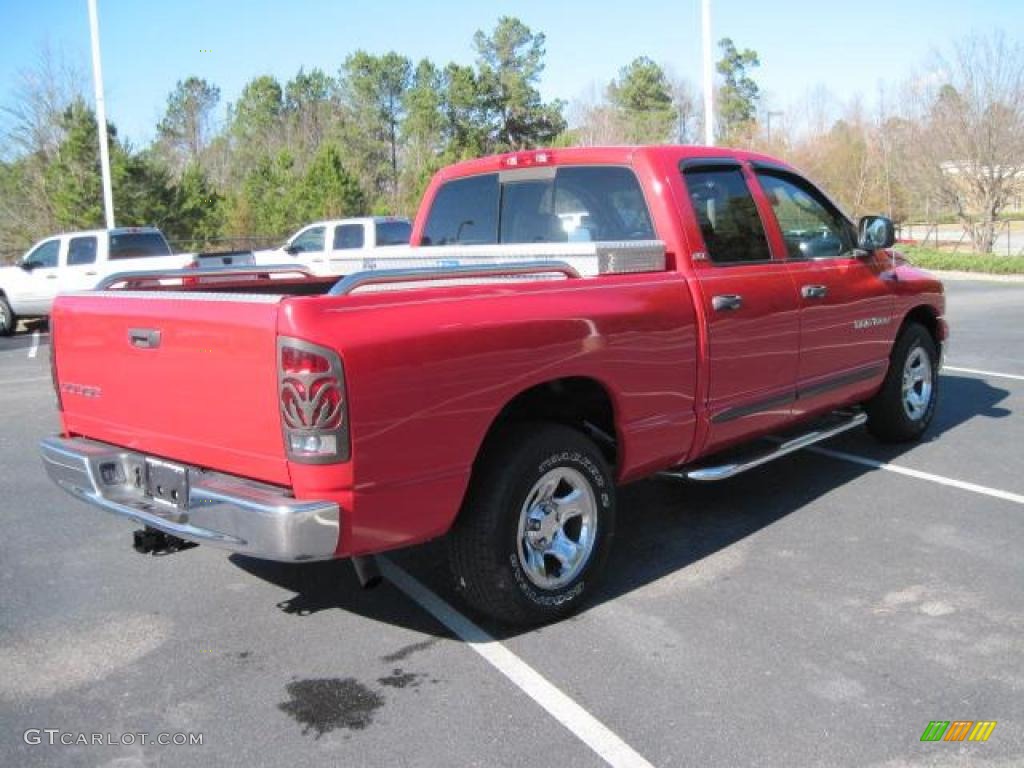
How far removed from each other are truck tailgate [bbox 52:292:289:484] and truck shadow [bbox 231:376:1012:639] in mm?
1093

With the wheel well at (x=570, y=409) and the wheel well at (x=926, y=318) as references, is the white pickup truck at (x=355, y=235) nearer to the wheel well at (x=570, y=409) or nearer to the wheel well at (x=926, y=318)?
the wheel well at (x=926, y=318)

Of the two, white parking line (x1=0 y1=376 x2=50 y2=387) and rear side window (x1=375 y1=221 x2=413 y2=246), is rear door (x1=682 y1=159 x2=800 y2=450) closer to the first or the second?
white parking line (x1=0 y1=376 x2=50 y2=387)

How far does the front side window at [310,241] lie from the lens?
20106 millimetres

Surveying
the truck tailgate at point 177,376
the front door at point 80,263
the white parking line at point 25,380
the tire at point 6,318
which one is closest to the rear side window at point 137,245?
the front door at point 80,263

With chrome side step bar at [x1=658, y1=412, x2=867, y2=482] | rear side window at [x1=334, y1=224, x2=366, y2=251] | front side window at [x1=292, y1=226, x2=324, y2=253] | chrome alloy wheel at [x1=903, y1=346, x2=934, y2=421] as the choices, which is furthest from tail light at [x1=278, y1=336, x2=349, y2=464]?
front side window at [x1=292, y1=226, x2=324, y2=253]

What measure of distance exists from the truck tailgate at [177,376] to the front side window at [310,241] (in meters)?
16.2

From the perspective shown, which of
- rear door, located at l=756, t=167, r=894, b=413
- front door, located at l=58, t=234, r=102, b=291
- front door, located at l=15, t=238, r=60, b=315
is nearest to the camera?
rear door, located at l=756, t=167, r=894, b=413

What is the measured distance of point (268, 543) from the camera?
3180mm

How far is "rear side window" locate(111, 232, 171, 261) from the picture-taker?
679 inches

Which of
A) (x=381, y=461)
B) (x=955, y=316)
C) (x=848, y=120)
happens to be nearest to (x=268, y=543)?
(x=381, y=461)

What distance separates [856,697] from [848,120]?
1489 inches

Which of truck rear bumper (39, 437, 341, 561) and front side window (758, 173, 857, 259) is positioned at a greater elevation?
front side window (758, 173, 857, 259)

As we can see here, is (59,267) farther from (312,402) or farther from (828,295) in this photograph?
(312,402)

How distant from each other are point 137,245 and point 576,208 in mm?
14539
